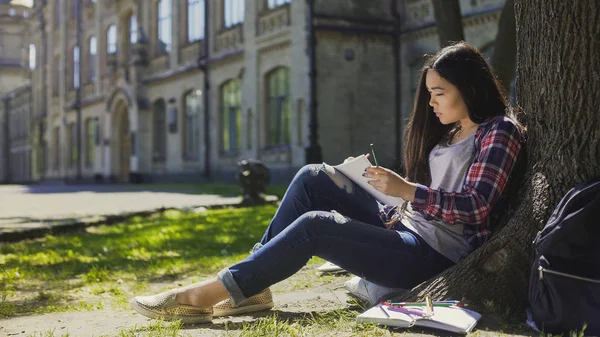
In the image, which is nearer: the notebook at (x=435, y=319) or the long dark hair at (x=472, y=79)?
the notebook at (x=435, y=319)

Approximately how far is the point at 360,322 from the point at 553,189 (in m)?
1.09

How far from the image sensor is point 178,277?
5.90 m

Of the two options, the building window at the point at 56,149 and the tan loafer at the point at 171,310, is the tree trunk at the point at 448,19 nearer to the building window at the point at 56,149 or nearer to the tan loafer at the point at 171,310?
the tan loafer at the point at 171,310

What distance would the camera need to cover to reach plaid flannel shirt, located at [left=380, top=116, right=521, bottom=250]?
330 centimetres

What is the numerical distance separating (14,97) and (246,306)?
56370mm

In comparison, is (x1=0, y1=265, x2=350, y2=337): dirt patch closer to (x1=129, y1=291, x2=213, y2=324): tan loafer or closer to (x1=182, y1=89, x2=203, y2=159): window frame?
(x1=129, y1=291, x2=213, y2=324): tan loafer

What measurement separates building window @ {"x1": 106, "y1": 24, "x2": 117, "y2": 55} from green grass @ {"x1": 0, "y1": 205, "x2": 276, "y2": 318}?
25.6 metres

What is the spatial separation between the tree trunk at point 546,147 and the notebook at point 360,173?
629mm

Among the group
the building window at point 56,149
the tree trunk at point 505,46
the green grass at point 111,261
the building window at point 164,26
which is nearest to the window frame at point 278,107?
the building window at point 164,26

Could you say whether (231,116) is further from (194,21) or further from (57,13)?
(57,13)

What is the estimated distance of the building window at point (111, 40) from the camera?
111 feet

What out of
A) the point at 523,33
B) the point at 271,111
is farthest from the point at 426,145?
the point at 271,111

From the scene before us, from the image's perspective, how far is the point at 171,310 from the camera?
3.54 meters

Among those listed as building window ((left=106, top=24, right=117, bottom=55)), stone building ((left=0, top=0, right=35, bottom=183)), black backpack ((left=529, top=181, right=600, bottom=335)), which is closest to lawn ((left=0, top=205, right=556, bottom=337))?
black backpack ((left=529, top=181, right=600, bottom=335))
